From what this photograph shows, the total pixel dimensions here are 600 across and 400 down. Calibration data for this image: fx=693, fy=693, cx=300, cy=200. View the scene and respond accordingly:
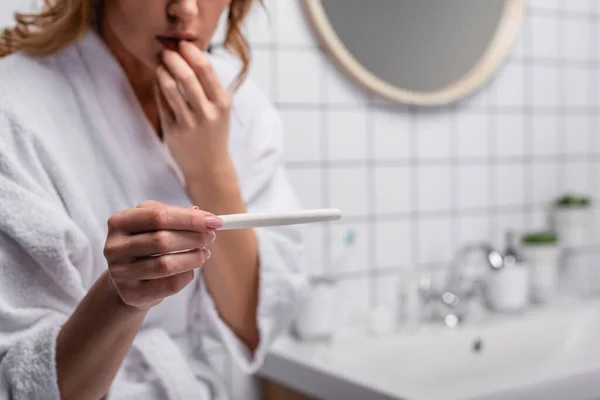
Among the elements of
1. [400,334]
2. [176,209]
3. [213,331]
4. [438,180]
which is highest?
[176,209]

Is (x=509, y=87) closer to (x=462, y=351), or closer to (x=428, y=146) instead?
(x=428, y=146)

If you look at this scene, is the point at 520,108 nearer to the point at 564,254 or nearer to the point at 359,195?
the point at 564,254

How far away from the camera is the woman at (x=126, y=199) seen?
2.44ft

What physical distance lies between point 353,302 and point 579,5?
104 cm

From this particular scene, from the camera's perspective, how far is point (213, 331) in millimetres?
1002

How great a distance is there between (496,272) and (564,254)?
0.38m

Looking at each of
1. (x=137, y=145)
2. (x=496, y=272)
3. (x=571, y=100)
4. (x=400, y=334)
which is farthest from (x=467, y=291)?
(x=137, y=145)

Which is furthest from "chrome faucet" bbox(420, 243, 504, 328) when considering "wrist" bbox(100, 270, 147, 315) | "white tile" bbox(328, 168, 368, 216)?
"wrist" bbox(100, 270, 147, 315)

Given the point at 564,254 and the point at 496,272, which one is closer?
the point at 496,272

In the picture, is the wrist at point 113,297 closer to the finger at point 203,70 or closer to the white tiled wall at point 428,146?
the finger at point 203,70

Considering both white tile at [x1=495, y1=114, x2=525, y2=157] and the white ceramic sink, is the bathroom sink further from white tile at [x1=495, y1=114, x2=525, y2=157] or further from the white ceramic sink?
white tile at [x1=495, y1=114, x2=525, y2=157]

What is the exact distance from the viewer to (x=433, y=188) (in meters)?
1.63

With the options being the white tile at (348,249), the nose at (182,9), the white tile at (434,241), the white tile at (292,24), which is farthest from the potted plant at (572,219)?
the nose at (182,9)

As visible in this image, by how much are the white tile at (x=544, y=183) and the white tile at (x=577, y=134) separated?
0.29 feet
